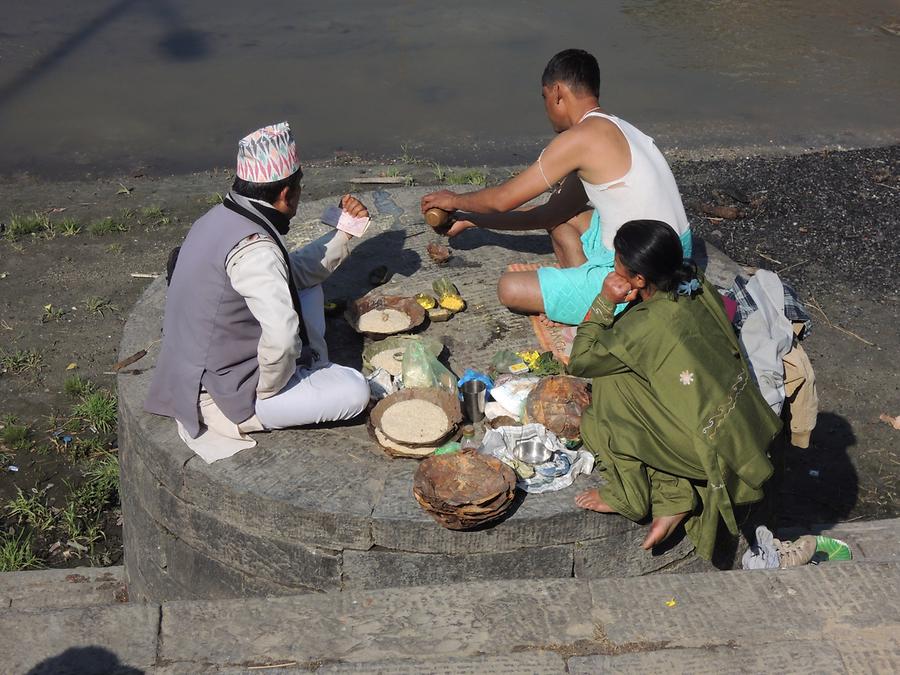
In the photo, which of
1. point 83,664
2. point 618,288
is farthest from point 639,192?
point 83,664

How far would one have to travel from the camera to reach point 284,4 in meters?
13.0

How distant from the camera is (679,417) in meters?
3.38

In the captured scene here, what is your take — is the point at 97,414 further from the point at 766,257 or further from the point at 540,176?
the point at 766,257

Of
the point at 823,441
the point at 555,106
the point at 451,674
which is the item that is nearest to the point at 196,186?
the point at 555,106

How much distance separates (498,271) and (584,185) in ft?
3.04

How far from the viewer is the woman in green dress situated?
3.38 metres

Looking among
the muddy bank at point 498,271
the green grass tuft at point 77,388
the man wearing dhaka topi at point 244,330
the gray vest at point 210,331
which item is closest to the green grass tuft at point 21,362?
the muddy bank at point 498,271

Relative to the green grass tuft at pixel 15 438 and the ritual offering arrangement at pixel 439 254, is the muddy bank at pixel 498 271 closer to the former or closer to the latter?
the green grass tuft at pixel 15 438

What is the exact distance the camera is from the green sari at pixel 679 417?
133 inches

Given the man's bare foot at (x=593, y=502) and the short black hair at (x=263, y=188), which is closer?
the man's bare foot at (x=593, y=502)

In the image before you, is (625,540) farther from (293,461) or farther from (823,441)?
(823,441)

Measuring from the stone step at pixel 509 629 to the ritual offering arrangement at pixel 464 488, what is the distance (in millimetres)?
240

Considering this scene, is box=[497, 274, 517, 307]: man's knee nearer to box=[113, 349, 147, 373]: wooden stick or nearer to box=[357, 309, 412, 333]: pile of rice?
box=[357, 309, 412, 333]: pile of rice

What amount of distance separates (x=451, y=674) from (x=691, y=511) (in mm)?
1168
